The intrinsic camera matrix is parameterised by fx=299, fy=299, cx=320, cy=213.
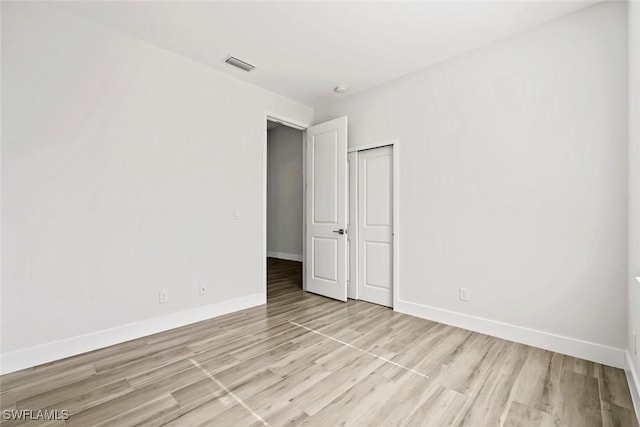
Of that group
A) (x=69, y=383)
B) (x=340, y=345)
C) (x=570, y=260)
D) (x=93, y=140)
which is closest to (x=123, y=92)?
(x=93, y=140)

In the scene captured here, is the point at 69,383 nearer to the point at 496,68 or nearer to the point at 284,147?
the point at 496,68

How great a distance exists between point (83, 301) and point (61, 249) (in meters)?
0.47

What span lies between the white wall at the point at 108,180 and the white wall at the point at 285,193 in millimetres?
3377

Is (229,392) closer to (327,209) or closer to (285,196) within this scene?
(327,209)

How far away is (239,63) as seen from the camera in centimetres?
327

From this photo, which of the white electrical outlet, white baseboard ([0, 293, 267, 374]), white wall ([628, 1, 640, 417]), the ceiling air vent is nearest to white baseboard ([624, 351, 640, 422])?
white wall ([628, 1, 640, 417])

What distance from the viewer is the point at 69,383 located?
6.77 ft

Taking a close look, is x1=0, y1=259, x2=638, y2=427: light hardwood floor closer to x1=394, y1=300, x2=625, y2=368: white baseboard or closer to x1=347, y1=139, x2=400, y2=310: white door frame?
x1=394, y1=300, x2=625, y2=368: white baseboard

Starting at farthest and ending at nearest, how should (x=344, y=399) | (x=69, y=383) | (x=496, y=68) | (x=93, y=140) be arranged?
(x=496, y=68)
(x=93, y=140)
(x=69, y=383)
(x=344, y=399)

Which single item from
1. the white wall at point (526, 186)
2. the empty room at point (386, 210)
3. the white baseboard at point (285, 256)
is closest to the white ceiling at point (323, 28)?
the empty room at point (386, 210)

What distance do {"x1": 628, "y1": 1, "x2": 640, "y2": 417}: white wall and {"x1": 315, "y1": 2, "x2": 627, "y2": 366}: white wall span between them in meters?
0.13

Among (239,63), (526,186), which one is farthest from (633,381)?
(239,63)

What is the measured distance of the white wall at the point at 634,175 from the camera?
1874 millimetres

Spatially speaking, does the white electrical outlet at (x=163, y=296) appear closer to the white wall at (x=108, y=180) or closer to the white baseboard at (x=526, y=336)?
the white wall at (x=108, y=180)
